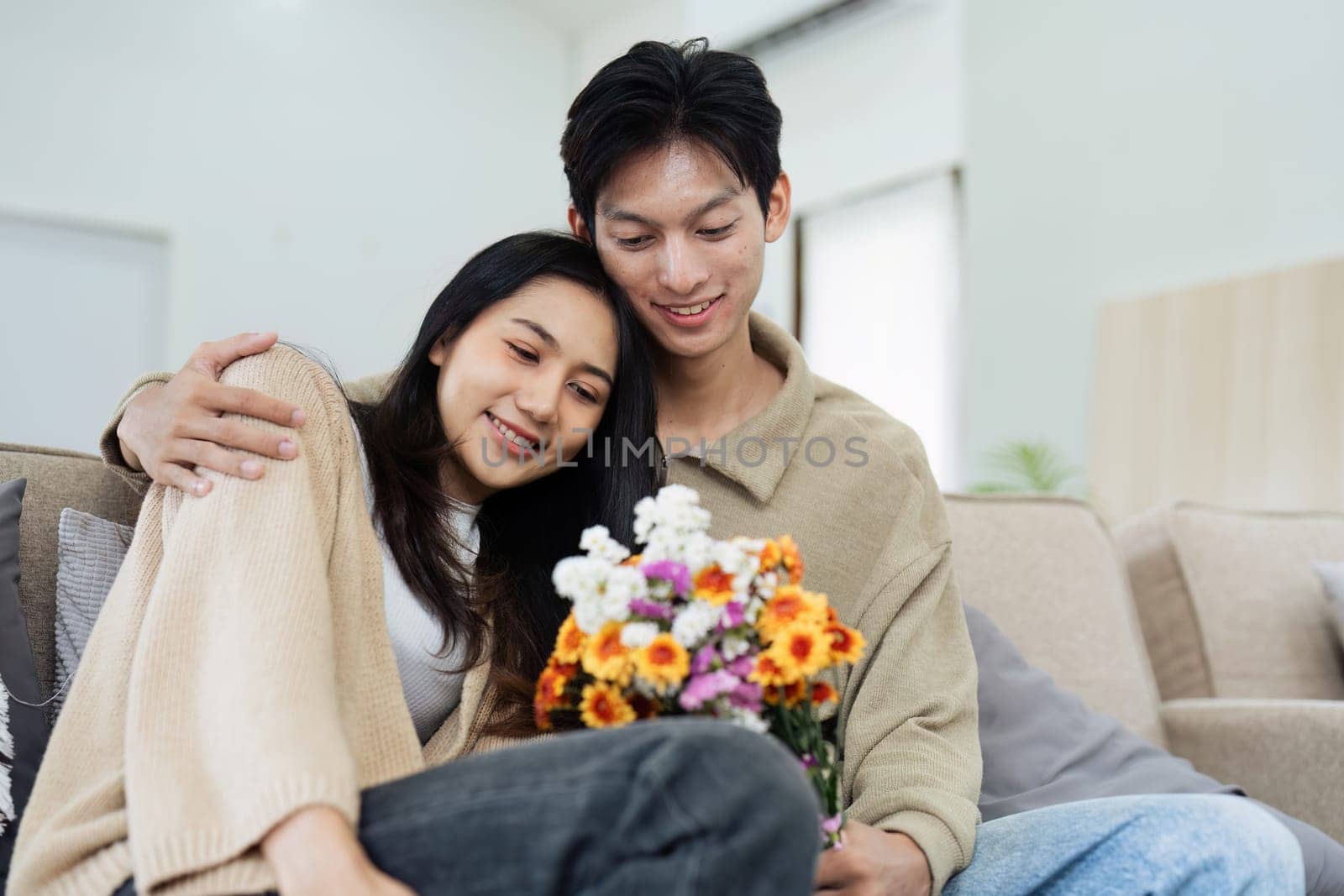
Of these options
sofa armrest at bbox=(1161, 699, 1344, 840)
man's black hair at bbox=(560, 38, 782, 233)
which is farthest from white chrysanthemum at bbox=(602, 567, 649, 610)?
sofa armrest at bbox=(1161, 699, 1344, 840)

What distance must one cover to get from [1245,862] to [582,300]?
95 centimetres

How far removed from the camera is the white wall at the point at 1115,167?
140 inches

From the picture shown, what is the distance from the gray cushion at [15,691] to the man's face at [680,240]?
790 mm

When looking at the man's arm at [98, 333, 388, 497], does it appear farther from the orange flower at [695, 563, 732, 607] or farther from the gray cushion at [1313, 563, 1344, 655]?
the gray cushion at [1313, 563, 1344, 655]

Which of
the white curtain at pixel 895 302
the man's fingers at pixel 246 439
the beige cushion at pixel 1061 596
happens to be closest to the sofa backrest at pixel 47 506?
the man's fingers at pixel 246 439

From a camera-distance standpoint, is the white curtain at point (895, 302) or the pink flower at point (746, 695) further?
the white curtain at point (895, 302)

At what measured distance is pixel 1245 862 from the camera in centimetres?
105

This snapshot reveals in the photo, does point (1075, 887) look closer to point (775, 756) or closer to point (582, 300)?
point (775, 756)

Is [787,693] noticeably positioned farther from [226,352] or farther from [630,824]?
[226,352]

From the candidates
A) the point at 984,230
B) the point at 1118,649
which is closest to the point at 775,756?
the point at 1118,649

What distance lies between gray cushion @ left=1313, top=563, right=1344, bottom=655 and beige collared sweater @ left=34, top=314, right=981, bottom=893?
930mm

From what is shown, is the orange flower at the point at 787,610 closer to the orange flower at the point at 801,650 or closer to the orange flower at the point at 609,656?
the orange flower at the point at 801,650

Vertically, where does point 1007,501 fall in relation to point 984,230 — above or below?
below

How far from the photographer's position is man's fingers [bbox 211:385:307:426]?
3.76ft
